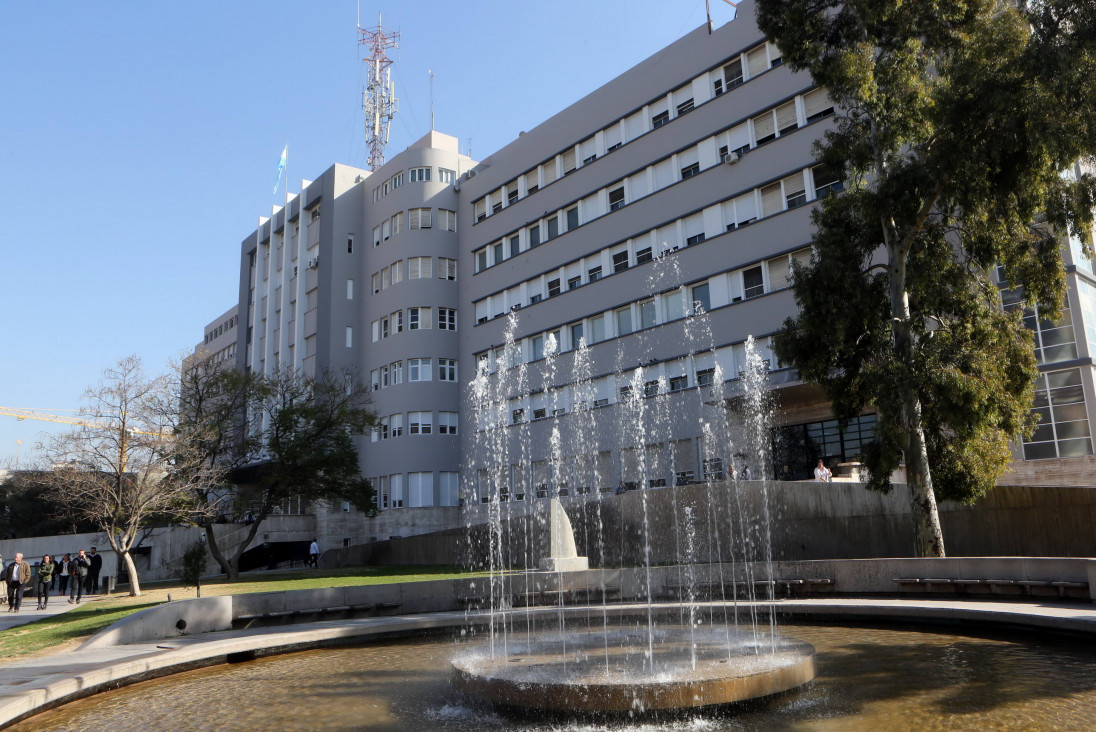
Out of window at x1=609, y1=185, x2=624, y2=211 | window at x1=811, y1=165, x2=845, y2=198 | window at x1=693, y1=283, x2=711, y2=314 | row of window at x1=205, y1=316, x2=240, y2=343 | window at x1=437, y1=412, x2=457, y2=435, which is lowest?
window at x1=437, y1=412, x2=457, y2=435

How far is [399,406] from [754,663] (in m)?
39.2

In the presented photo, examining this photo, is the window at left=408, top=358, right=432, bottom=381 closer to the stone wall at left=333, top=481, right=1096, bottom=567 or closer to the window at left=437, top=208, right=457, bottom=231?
the window at left=437, top=208, right=457, bottom=231

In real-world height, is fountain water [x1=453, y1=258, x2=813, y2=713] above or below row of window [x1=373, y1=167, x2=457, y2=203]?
below

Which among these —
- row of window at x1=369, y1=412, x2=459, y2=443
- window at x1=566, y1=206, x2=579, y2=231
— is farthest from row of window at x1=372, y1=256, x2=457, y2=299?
window at x1=566, y1=206, x2=579, y2=231

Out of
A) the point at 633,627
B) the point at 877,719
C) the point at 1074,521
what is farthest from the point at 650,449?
the point at 877,719

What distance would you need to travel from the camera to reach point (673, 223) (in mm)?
35812

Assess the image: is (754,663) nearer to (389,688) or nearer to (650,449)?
(389,688)

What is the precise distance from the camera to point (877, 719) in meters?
7.18

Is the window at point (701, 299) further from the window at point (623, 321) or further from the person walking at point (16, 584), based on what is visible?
the person walking at point (16, 584)

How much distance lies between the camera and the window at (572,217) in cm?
4156

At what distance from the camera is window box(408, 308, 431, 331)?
47.6 metres

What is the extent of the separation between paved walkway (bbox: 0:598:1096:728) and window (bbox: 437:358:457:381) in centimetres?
3163

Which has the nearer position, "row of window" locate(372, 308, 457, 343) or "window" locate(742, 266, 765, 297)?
"window" locate(742, 266, 765, 297)

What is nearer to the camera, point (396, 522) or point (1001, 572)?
point (1001, 572)
